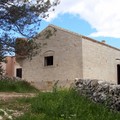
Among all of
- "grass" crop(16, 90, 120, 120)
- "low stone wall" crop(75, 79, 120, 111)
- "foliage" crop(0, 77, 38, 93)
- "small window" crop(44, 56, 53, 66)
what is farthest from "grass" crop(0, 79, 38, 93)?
"small window" crop(44, 56, 53, 66)

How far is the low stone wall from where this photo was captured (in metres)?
9.49

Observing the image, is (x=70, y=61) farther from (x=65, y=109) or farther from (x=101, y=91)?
(x=65, y=109)

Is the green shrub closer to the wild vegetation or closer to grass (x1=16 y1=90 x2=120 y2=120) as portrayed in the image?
the wild vegetation

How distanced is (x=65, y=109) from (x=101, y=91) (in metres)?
1.44

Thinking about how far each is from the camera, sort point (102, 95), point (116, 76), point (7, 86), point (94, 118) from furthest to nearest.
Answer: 1. point (116, 76)
2. point (7, 86)
3. point (102, 95)
4. point (94, 118)

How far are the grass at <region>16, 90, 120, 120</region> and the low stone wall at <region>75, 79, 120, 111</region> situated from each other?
19 centimetres

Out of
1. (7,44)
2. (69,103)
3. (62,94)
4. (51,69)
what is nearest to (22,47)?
(7,44)

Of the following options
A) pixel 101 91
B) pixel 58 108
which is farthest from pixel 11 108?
pixel 101 91

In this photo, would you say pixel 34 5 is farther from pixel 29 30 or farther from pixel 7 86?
pixel 7 86

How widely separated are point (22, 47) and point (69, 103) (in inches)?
239

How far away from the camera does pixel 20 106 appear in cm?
983

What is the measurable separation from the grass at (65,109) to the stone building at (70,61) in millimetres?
12860

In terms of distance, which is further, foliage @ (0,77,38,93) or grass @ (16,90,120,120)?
foliage @ (0,77,38,93)

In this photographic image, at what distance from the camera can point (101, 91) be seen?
10.0 m
